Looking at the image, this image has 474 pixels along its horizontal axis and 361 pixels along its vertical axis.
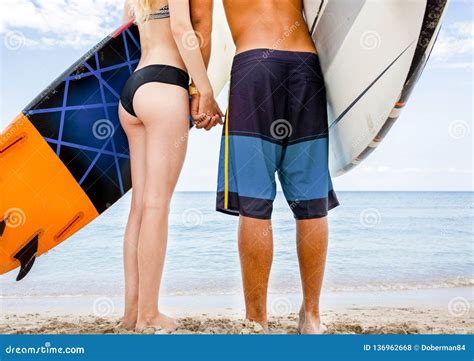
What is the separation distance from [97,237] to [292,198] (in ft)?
24.2

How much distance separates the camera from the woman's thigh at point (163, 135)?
2531 mm

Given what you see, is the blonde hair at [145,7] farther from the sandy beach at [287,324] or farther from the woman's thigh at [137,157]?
the sandy beach at [287,324]

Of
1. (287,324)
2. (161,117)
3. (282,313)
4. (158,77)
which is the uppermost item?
(158,77)

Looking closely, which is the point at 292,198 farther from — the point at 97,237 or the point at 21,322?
the point at 97,237

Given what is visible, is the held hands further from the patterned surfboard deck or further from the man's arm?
the patterned surfboard deck

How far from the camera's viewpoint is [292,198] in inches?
106

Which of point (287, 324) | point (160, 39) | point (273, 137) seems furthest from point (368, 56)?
point (287, 324)

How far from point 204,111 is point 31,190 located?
120cm

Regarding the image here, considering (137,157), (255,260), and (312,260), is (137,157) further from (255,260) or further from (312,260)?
(312,260)

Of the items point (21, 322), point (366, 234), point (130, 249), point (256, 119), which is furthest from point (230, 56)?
point (366, 234)

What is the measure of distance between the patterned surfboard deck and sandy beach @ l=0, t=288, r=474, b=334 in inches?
27.5

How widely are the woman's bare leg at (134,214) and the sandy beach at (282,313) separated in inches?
5.9

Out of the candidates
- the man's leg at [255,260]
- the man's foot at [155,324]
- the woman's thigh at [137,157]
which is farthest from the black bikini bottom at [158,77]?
the man's foot at [155,324]

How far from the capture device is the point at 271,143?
8.50ft
